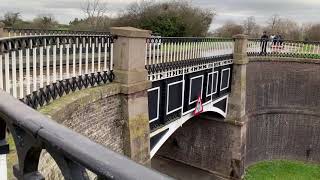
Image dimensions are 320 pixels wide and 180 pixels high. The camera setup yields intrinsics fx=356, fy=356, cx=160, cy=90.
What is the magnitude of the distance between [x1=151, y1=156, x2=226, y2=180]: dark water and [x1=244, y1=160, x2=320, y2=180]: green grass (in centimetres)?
190

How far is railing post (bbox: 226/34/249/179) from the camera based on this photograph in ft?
52.2

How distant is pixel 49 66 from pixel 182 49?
590 cm

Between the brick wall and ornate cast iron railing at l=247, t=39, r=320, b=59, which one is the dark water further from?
ornate cast iron railing at l=247, t=39, r=320, b=59

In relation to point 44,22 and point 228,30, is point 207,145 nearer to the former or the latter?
point 44,22

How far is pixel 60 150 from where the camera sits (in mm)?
979

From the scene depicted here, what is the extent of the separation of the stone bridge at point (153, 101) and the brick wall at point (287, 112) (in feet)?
0.18

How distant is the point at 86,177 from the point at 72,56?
599 cm

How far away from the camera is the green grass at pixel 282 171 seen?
679 inches

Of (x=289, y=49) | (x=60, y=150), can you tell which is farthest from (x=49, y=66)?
(x=289, y=49)

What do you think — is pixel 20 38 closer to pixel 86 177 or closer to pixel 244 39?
pixel 86 177

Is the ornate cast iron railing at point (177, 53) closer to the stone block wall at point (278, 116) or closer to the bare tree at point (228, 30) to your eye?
the stone block wall at point (278, 116)

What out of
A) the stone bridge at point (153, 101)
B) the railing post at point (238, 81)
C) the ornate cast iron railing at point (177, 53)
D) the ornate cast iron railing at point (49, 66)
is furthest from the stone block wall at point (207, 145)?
the ornate cast iron railing at point (49, 66)

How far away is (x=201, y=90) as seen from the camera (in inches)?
522

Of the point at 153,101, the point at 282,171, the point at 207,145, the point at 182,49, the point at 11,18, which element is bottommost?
the point at 282,171
